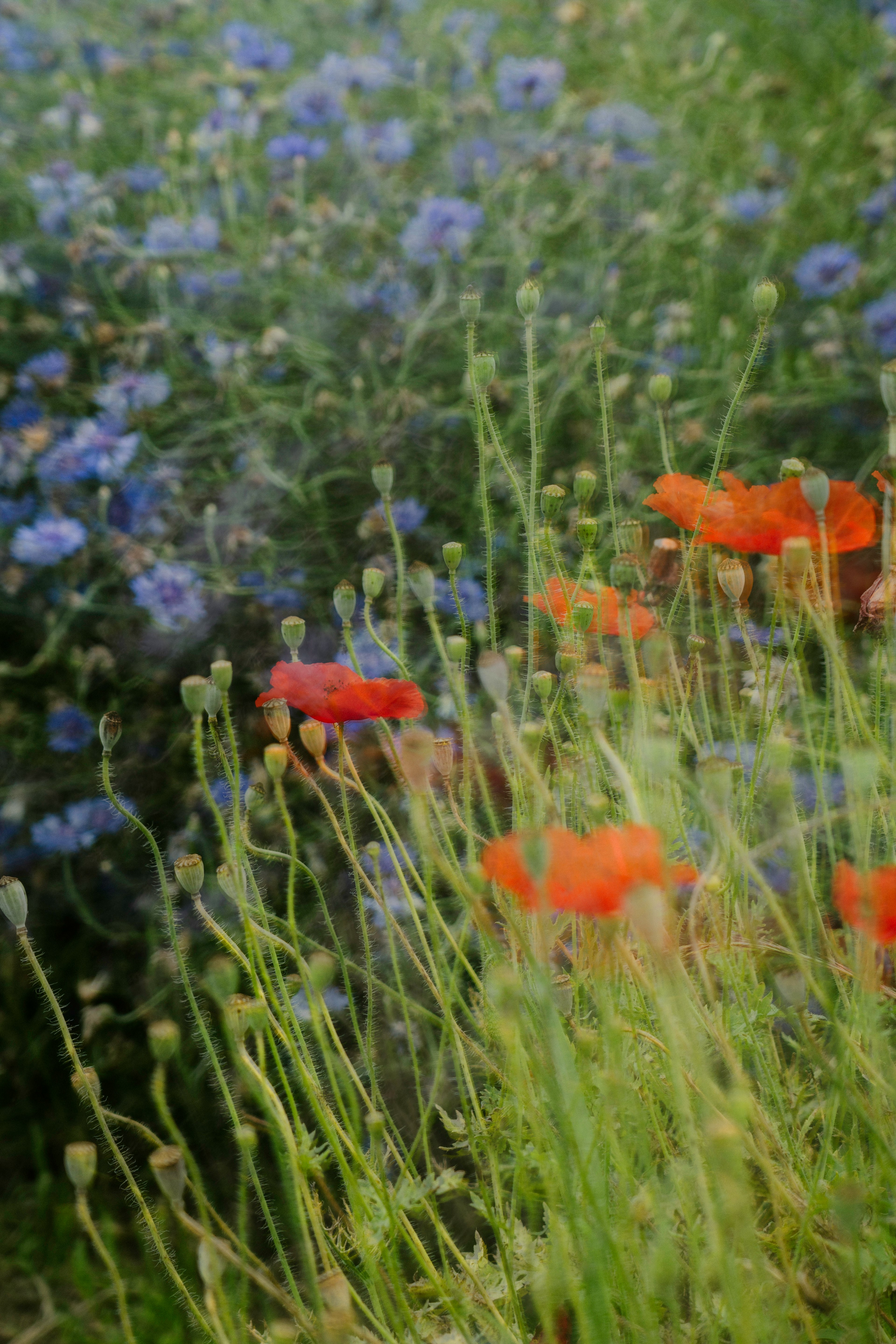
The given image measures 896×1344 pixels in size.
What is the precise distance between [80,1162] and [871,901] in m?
0.39

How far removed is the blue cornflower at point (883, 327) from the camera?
5.75 ft

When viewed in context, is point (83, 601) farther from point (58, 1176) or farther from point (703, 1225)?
point (703, 1225)

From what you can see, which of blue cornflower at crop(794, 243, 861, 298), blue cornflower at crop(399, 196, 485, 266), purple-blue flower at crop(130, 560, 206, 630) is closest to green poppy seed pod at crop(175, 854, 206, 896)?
purple-blue flower at crop(130, 560, 206, 630)

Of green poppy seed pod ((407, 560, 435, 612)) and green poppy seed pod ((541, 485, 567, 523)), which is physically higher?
green poppy seed pod ((541, 485, 567, 523))

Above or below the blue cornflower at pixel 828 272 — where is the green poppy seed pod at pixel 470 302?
below

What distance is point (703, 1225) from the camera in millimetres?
681

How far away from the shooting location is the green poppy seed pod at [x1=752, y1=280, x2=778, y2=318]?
2.48 feet

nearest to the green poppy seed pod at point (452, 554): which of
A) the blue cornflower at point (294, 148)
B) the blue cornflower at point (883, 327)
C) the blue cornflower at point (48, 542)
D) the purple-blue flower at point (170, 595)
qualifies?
the purple-blue flower at point (170, 595)

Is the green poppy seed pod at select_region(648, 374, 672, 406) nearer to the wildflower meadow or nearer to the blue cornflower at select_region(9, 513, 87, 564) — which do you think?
the wildflower meadow

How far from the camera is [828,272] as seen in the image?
1850mm

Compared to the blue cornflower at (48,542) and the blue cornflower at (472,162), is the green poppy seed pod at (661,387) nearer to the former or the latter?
the blue cornflower at (48,542)

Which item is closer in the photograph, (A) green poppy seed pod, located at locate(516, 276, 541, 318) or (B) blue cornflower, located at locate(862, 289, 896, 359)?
(A) green poppy seed pod, located at locate(516, 276, 541, 318)

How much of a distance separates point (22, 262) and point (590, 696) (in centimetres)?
161

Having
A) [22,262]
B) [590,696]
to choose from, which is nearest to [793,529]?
[590,696]
